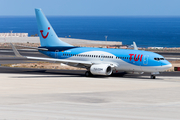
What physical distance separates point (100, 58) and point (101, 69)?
3.30 meters

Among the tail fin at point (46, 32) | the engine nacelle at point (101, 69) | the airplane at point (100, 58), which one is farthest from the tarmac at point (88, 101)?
the tail fin at point (46, 32)

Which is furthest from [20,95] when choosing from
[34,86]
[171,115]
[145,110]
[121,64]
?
[121,64]

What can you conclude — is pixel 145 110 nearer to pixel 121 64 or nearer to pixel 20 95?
pixel 20 95

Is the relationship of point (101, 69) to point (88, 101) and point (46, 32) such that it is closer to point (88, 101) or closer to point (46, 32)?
point (46, 32)

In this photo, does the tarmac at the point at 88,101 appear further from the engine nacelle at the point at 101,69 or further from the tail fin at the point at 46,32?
the tail fin at the point at 46,32

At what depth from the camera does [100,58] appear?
52750mm

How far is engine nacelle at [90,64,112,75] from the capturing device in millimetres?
49875

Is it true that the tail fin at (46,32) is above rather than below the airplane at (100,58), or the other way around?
above

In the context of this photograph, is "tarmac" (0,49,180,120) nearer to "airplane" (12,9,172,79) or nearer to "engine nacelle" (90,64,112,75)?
"engine nacelle" (90,64,112,75)

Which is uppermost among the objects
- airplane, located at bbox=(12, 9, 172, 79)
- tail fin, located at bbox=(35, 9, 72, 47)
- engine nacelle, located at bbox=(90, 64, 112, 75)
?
tail fin, located at bbox=(35, 9, 72, 47)

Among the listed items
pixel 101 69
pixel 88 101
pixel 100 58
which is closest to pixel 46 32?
pixel 100 58

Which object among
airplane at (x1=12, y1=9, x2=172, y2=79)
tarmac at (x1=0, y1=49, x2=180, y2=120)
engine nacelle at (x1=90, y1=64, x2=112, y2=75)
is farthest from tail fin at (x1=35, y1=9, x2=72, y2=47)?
tarmac at (x1=0, y1=49, x2=180, y2=120)

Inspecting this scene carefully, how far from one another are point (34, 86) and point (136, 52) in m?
19.4

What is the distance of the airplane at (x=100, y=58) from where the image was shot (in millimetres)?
49344
